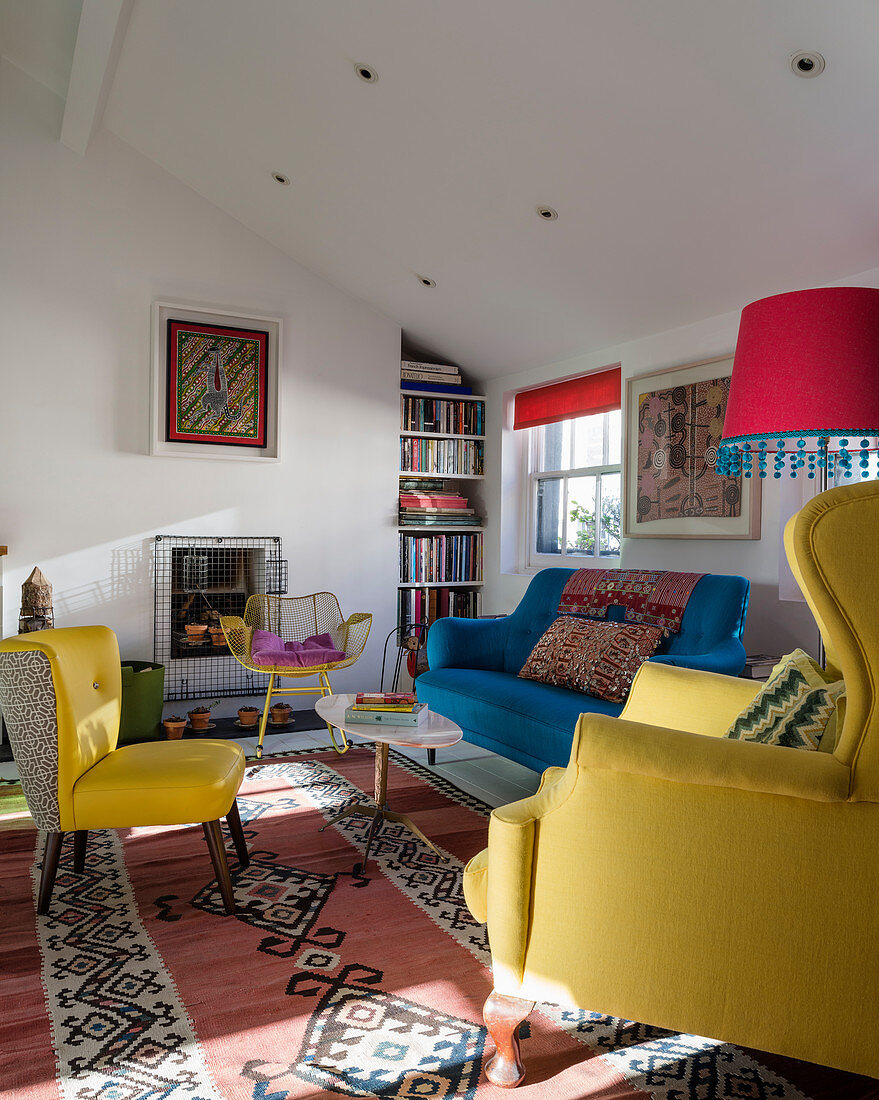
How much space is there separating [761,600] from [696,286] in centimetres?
141

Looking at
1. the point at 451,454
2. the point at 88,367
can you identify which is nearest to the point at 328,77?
the point at 88,367

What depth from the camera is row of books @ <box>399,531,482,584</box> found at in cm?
557

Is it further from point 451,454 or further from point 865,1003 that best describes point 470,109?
point 865,1003

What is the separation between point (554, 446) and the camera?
5.30 metres

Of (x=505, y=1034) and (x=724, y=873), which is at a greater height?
(x=724, y=873)

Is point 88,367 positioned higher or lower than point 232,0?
lower

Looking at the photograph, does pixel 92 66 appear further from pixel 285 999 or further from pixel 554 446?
pixel 285 999

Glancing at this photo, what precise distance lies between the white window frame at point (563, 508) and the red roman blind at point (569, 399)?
5.6 inches

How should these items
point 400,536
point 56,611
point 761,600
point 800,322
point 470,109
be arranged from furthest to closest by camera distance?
point 400,536
point 56,611
point 761,600
point 470,109
point 800,322

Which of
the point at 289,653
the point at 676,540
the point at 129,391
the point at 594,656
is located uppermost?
the point at 129,391

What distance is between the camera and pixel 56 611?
454 cm

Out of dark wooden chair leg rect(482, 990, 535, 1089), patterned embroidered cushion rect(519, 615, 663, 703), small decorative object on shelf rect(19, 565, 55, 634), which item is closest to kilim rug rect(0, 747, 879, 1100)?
dark wooden chair leg rect(482, 990, 535, 1089)

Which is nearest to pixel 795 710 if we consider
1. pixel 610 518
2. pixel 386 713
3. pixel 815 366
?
pixel 815 366

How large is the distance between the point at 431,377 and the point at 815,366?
3623mm
